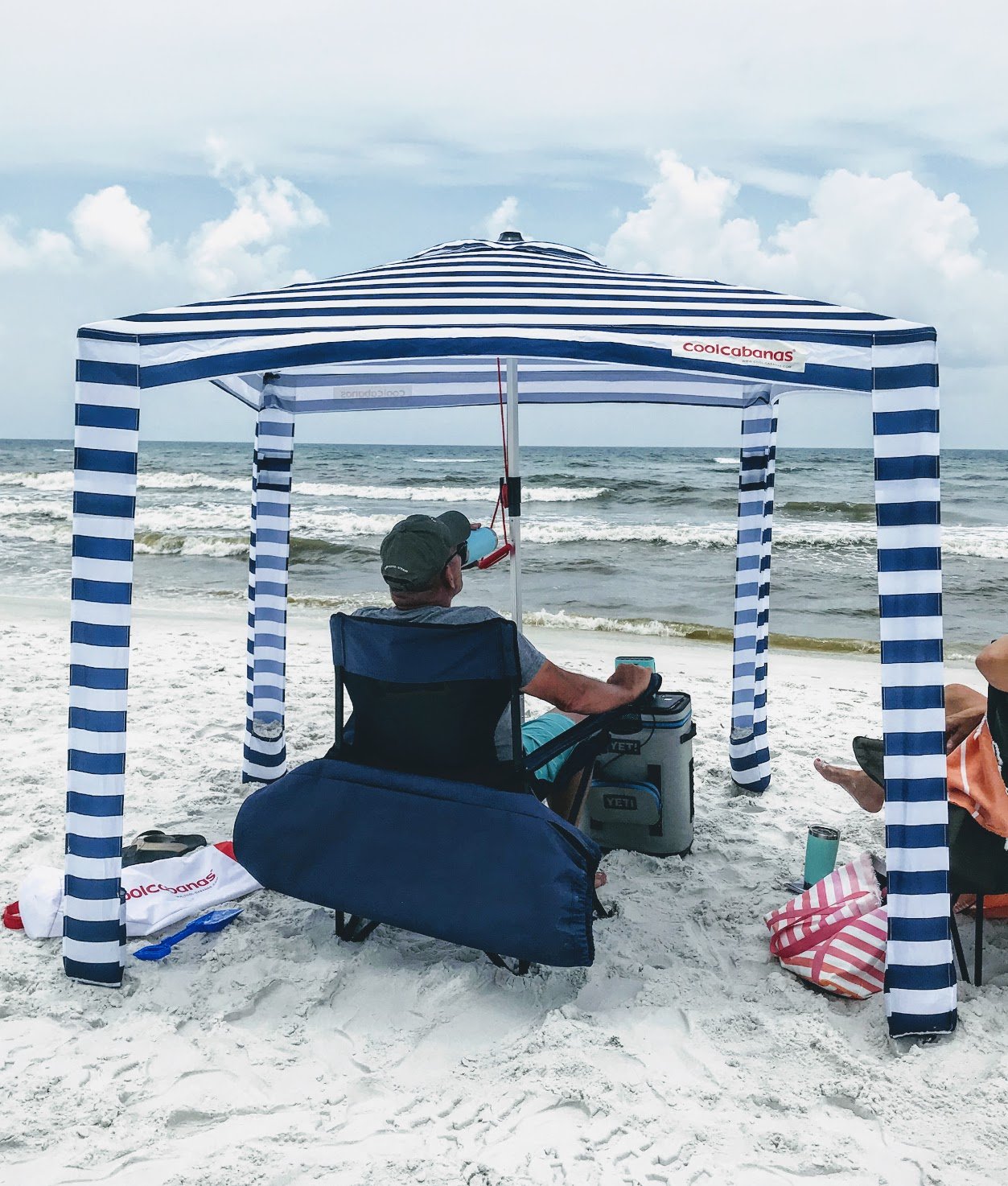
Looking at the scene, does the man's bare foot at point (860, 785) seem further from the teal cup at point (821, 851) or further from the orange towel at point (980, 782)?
the orange towel at point (980, 782)

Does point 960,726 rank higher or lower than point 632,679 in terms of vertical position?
lower

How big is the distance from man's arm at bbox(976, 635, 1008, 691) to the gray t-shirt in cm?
114

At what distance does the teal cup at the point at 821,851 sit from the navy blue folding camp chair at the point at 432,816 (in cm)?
97

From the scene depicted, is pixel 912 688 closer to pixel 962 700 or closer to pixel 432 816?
pixel 962 700

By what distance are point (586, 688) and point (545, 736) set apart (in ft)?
1.12

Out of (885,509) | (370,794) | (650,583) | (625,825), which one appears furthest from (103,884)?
(650,583)

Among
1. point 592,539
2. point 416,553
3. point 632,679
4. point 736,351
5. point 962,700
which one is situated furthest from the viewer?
point 592,539

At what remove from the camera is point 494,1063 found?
235 cm

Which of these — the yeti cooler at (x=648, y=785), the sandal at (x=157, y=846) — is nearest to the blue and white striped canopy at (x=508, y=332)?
the yeti cooler at (x=648, y=785)

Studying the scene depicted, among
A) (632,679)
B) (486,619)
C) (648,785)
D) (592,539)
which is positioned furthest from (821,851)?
(592,539)

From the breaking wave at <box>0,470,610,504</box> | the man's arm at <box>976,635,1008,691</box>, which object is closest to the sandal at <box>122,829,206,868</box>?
the man's arm at <box>976,635,1008,691</box>

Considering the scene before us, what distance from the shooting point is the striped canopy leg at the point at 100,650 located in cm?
250

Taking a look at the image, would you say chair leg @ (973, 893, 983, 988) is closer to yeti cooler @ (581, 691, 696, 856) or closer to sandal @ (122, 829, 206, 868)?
yeti cooler @ (581, 691, 696, 856)

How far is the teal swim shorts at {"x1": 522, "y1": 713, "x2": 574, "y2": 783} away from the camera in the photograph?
3.11 m
